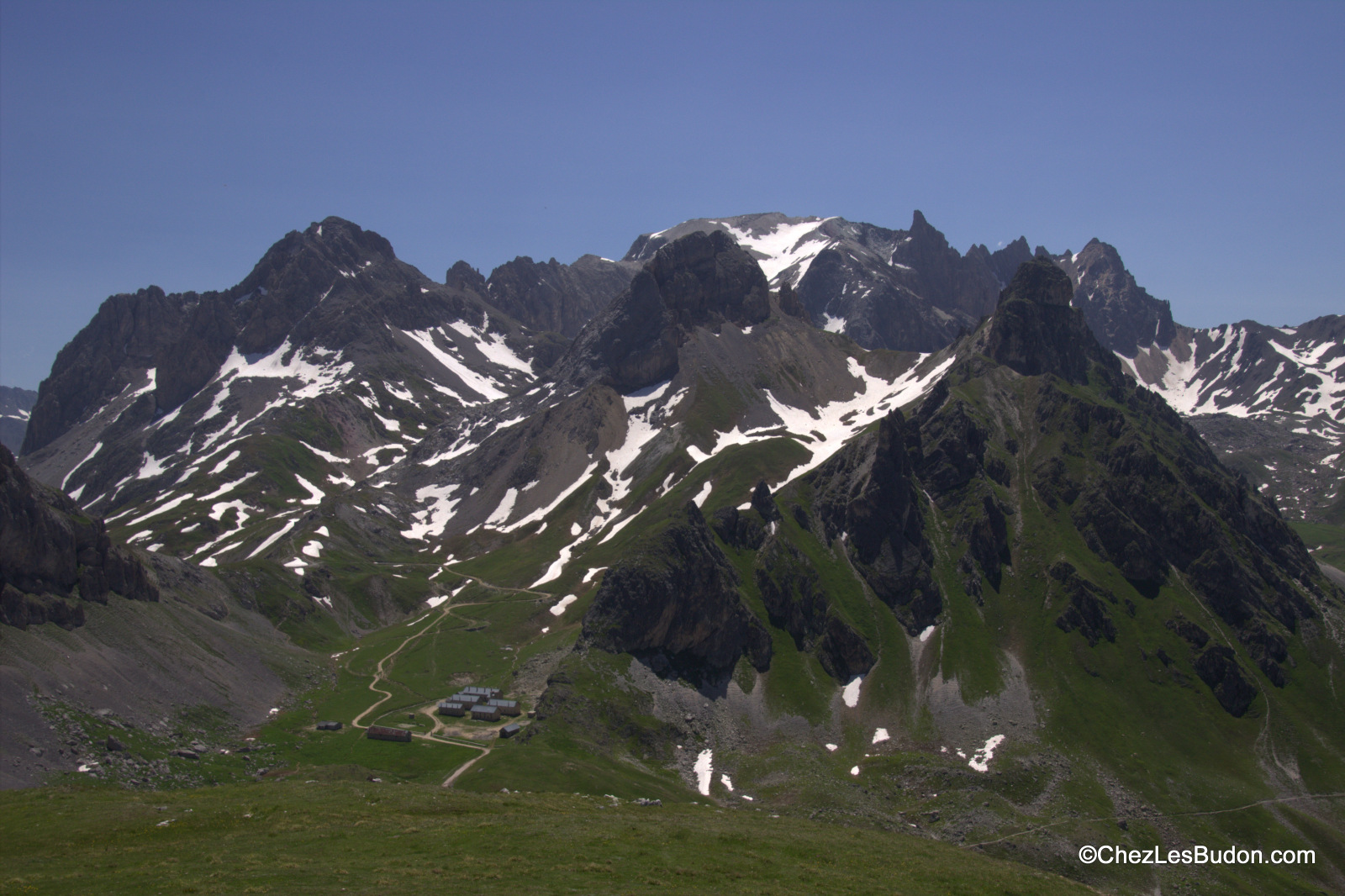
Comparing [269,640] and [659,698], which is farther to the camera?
[269,640]

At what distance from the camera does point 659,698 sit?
12212cm

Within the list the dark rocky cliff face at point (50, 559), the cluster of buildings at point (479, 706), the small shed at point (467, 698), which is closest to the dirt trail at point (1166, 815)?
the cluster of buildings at point (479, 706)

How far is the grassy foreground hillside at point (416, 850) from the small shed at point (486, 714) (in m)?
54.1

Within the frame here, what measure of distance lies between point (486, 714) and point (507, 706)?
3625 mm

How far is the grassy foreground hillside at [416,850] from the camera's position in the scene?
41594mm

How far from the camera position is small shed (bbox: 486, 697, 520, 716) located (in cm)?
12069

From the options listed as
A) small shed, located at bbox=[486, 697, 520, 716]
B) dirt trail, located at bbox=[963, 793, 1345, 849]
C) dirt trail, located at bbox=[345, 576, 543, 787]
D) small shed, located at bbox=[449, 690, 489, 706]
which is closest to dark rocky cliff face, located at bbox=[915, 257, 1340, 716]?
dirt trail, located at bbox=[963, 793, 1345, 849]

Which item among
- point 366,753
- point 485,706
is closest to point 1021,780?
point 485,706

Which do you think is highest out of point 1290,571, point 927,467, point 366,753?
point 927,467

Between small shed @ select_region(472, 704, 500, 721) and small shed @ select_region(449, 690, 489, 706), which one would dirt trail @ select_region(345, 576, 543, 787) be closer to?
small shed @ select_region(449, 690, 489, 706)

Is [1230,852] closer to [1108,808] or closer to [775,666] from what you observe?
[1108,808]

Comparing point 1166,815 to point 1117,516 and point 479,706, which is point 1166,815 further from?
point 479,706

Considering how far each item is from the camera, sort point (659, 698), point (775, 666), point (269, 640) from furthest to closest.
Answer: point (269, 640) < point (775, 666) < point (659, 698)

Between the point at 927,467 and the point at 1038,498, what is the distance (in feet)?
72.7
